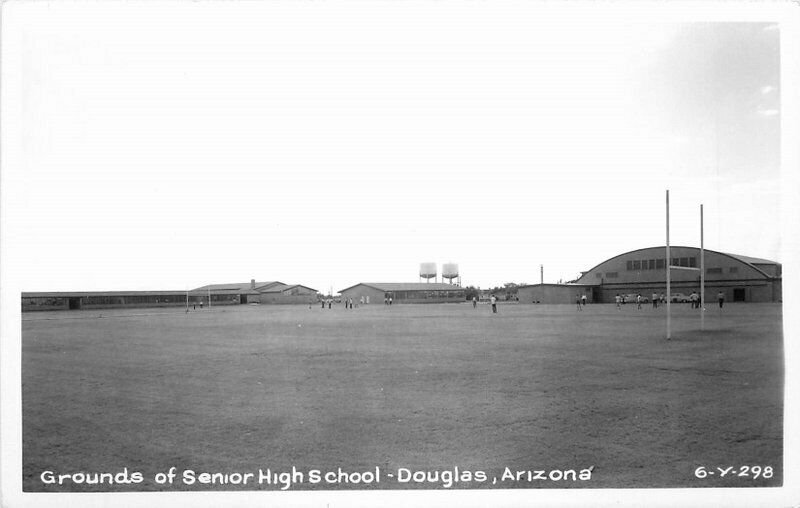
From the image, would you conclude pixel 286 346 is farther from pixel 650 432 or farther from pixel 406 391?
pixel 650 432

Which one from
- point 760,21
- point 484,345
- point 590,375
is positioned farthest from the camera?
point 484,345

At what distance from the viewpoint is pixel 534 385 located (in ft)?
22.4

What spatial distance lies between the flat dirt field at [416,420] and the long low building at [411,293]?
2694 cm

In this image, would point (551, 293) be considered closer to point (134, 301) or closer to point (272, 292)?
point (272, 292)

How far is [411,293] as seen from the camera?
39938mm

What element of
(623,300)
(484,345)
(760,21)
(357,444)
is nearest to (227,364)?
(357,444)

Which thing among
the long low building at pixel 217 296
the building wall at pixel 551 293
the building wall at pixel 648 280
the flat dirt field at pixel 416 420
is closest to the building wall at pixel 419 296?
the long low building at pixel 217 296

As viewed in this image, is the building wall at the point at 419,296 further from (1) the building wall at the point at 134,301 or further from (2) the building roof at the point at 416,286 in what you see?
(1) the building wall at the point at 134,301

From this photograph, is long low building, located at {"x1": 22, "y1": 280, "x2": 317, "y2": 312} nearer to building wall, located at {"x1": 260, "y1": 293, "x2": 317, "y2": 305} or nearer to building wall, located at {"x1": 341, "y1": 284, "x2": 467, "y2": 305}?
building wall, located at {"x1": 260, "y1": 293, "x2": 317, "y2": 305}

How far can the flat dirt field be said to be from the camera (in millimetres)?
4754

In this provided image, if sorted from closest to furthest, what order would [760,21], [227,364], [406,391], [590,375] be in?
[760,21] < [406,391] < [590,375] < [227,364]

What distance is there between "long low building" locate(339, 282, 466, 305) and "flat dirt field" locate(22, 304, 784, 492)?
88.4ft

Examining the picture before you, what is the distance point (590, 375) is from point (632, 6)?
5008 mm

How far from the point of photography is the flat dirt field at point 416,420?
475 cm
